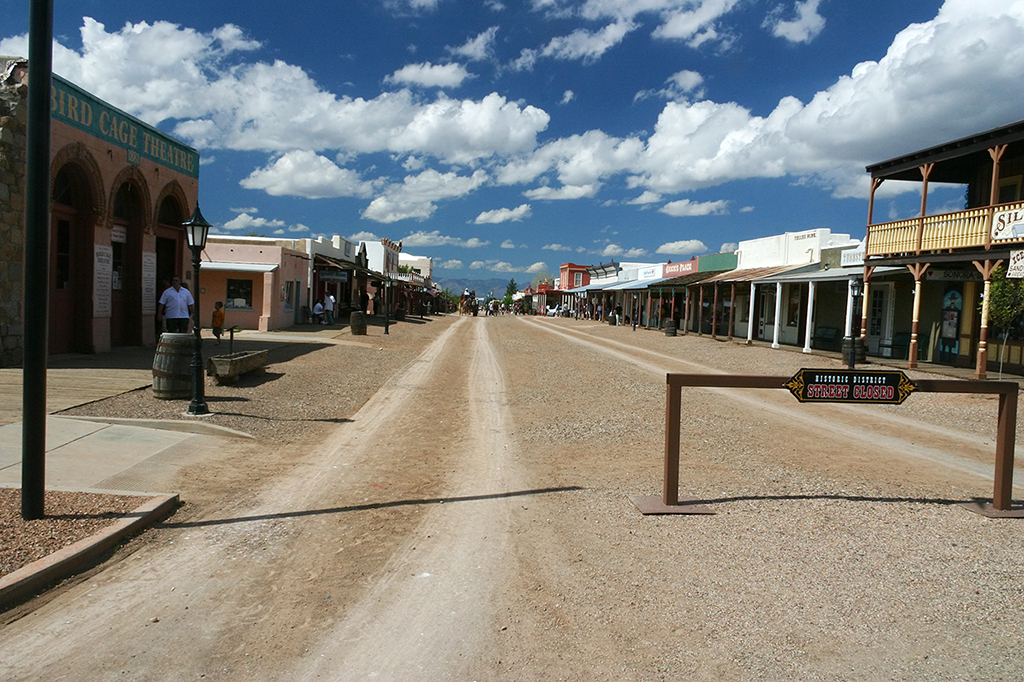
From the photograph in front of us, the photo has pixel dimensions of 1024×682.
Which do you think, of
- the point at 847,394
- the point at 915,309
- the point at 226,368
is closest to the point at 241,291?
the point at 226,368

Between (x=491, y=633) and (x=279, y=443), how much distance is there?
542cm

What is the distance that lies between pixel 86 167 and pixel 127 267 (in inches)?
108

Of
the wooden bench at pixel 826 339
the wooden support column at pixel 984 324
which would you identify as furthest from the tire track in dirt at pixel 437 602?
the wooden bench at pixel 826 339

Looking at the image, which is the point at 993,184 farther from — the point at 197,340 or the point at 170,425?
the point at 170,425

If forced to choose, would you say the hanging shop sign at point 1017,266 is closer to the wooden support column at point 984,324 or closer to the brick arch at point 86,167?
the wooden support column at point 984,324

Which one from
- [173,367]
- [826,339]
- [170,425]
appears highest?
[826,339]

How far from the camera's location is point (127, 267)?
1572 cm

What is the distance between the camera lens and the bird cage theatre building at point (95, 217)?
459 inches

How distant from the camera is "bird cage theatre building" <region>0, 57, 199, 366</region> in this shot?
38.2 ft

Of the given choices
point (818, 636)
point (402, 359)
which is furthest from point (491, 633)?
point (402, 359)

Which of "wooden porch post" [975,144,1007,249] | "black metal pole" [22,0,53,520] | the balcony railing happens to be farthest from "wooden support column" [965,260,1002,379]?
"black metal pole" [22,0,53,520]

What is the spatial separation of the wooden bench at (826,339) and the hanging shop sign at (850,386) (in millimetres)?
20926

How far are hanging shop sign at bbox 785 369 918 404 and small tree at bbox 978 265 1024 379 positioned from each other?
37.8 feet

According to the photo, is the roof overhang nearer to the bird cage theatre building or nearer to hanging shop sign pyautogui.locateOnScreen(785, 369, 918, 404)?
hanging shop sign pyautogui.locateOnScreen(785, 369, 918, 404)
